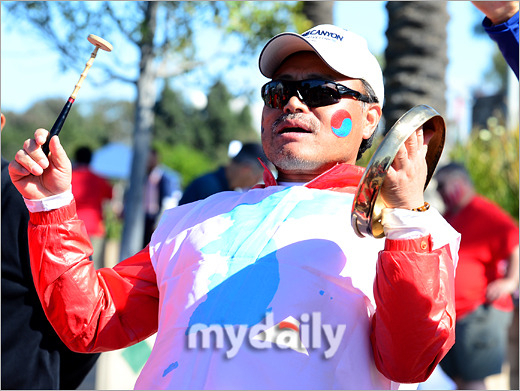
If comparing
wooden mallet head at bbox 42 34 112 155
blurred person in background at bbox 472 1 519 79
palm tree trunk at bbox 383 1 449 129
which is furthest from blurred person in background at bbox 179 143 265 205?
blurred person in background at bbox 472 1 519 79

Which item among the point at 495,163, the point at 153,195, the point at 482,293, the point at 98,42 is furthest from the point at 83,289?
the point at 153,195

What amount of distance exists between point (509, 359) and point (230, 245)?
582 cm

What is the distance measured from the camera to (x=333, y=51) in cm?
246

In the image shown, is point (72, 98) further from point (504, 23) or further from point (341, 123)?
point (504, 23)

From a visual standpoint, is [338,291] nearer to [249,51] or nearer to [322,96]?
[322,96]

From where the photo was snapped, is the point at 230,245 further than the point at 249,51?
No

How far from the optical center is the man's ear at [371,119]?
2.66 metres

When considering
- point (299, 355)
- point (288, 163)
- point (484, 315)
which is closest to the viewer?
Result: point (299, 355)

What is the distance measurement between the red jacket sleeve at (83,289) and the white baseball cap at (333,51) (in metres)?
0.85

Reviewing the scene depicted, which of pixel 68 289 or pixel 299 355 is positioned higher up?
pixel 68 289

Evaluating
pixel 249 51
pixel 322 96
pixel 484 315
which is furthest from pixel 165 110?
pixel 322 96

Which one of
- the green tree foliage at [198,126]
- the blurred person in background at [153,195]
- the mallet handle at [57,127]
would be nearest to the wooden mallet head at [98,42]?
the mallet handle at [57,127]

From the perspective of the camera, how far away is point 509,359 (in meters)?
7.21

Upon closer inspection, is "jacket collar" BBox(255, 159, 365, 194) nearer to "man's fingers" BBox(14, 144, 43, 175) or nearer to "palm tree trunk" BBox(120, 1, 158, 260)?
"man's fingers" BBox(14, 144, 43, 175)
